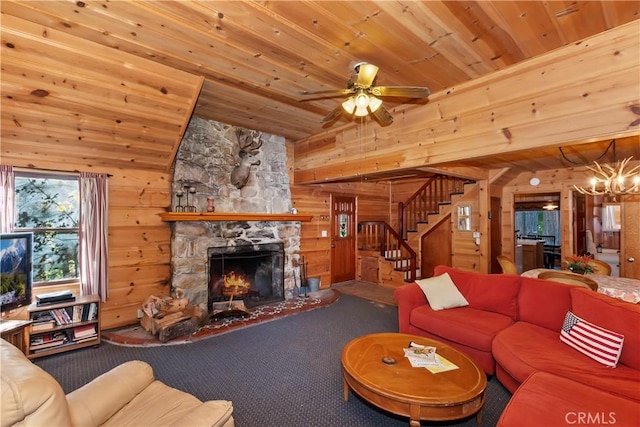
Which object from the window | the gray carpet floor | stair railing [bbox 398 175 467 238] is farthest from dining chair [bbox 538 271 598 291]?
the window

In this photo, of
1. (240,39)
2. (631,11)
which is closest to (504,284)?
(631,11)

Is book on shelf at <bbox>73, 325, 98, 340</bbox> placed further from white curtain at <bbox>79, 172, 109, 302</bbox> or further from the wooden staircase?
the wooden staircase

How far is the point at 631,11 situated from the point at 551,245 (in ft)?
31.3

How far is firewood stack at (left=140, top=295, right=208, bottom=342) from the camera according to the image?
363cm

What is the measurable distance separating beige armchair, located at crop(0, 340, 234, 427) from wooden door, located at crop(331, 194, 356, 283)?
5107mm

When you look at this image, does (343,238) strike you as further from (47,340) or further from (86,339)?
(47,340)

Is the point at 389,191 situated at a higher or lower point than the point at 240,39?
lower

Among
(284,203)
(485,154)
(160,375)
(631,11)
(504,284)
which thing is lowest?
(160,375)

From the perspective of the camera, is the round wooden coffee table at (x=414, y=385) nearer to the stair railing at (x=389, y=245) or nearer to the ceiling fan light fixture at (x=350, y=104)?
the ceiling fan light fixture at (x=350, y=104)

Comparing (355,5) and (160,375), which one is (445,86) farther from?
(160,375)

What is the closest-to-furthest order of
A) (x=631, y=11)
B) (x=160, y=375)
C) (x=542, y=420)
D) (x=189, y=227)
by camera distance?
(x=542, y=420), (x=631, y=11), (x=160, y=375), (x=189, y=227)

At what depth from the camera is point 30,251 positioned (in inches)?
121

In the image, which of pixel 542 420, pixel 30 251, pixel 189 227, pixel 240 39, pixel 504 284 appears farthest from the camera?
pixel 189 227

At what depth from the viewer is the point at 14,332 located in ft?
8.98
